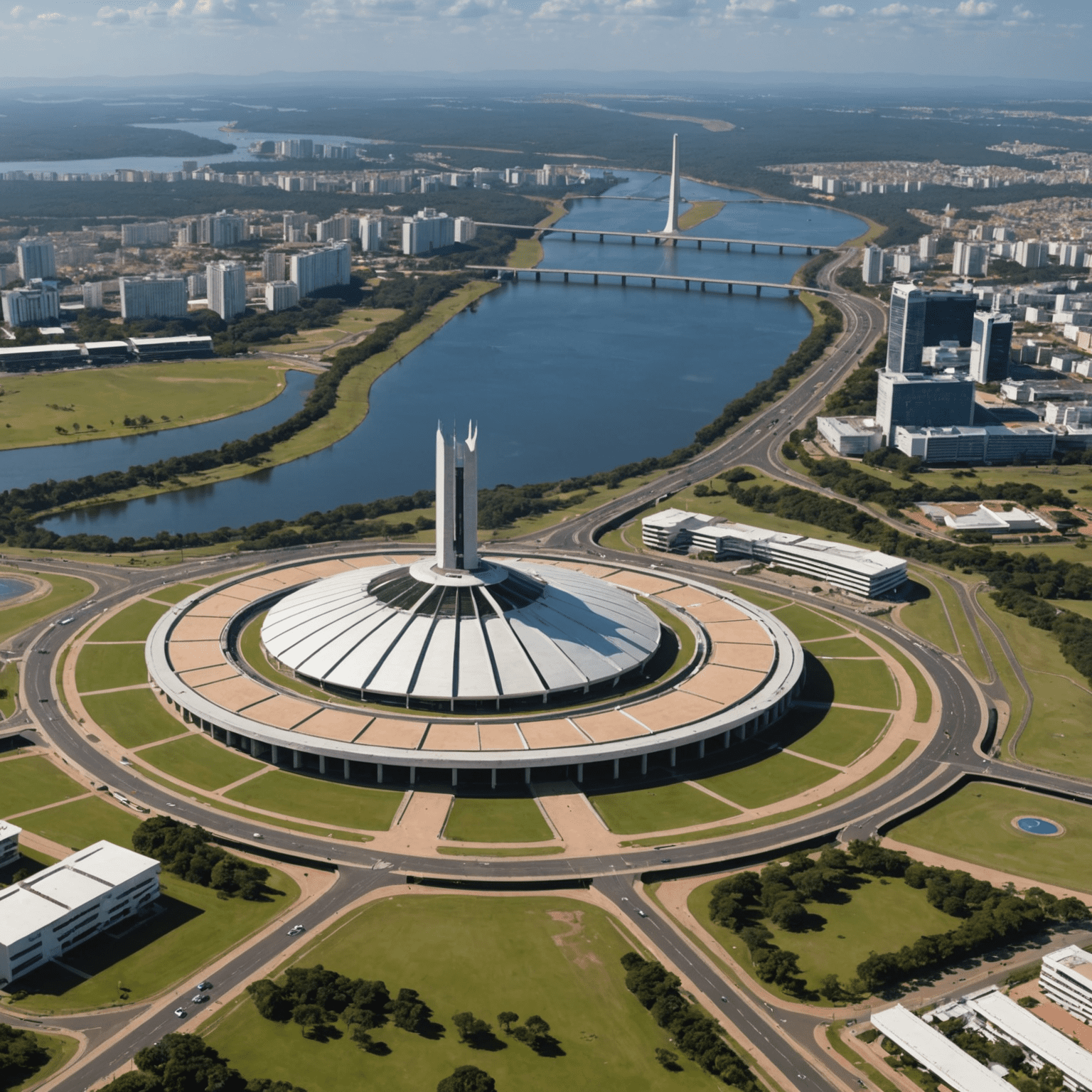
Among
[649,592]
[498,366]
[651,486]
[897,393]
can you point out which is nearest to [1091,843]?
[649,592]

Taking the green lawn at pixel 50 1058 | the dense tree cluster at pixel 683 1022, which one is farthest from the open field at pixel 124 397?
the dense tree cluster at pixel 683 1022

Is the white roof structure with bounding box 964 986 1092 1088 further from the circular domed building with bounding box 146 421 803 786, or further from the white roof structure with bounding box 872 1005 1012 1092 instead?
the circular domed building with bounding box 146 421 803 786

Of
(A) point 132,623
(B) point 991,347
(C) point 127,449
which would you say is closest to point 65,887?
(A) point 132,623

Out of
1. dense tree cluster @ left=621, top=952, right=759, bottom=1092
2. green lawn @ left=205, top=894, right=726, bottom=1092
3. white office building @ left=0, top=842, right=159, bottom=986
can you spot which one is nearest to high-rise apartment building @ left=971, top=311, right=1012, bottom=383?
green lawn @ left=205, top=894, right=726, bottom=1092

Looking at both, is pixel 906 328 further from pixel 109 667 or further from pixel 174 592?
pixel 109 667

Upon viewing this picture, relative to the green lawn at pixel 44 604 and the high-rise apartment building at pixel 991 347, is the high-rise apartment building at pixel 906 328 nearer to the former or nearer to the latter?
the high-rise apartment building at pixel 991 347

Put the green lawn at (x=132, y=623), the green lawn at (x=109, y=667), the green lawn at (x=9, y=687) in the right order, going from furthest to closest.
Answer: the green lawn at (x=132, y=623), the green lawn at (x=109, y=667), the green lawn at (x=9, y=687)
